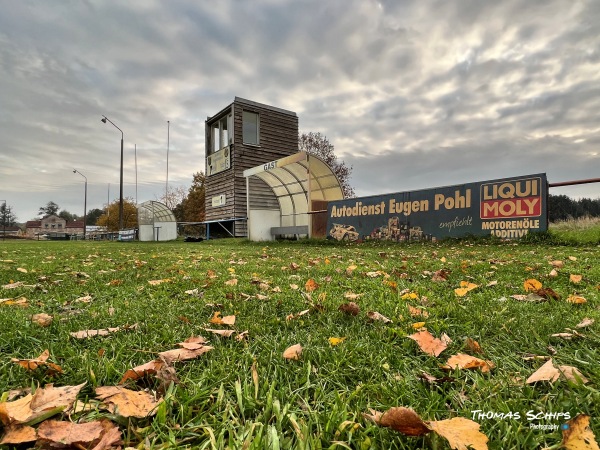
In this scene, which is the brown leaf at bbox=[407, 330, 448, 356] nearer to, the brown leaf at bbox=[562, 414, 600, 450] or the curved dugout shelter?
the brown leaf at bbox=[562, 414, 600, 450]

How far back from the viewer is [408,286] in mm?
2793

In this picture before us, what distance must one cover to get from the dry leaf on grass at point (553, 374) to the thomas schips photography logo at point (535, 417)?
17 cm

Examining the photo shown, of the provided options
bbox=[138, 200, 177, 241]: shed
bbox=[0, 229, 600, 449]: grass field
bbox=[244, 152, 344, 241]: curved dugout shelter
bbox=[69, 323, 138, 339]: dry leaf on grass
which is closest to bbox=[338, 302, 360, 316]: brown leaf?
bbox=[0, 229, 600, 449]: grass field

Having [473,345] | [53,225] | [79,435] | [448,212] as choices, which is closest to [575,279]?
[473,345]

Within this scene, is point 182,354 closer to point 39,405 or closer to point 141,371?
point 141,371

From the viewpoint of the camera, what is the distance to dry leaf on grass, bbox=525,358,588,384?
1045 mm

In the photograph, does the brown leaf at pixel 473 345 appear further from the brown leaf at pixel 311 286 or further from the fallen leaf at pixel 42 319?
the fallen leaf at pixel 42 319

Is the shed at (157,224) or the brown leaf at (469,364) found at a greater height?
the shed at (157,224)

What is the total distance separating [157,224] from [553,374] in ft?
78.6

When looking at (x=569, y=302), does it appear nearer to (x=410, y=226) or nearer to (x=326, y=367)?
(x=326, y=367)

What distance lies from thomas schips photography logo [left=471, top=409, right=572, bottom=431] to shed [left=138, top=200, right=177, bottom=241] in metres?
23.5

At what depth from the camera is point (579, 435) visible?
30.4 inches

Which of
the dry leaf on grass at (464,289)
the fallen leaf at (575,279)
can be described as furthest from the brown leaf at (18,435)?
the fallen leaf at (575,279)

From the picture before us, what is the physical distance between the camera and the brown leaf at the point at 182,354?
1.28 m
